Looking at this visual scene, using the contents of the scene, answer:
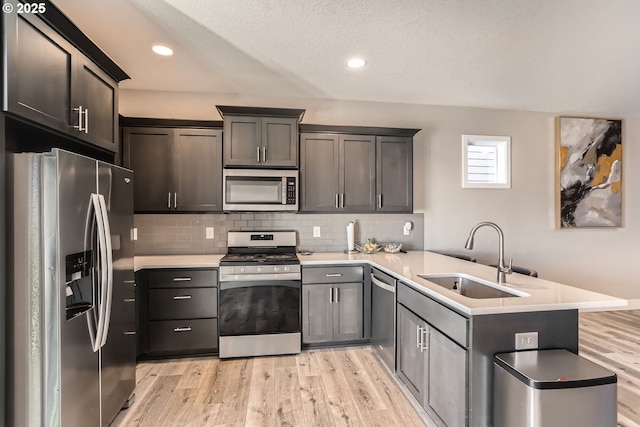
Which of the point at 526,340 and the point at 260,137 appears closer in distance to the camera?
the point at 526,340

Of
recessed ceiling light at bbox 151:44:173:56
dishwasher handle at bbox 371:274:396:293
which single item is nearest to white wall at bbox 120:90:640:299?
recessed ceiling light at bbox 151:44:173:56

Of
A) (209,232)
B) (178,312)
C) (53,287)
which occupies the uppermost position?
(209,232)

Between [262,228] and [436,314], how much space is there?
2.15 m

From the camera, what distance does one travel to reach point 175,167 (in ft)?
10.1

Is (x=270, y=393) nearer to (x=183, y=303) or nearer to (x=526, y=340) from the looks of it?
(x=183, y=303)

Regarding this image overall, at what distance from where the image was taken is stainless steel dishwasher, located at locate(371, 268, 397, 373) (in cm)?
246

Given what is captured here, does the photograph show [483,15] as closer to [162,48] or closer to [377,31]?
[377,31]

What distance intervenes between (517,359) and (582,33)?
8.07 feet

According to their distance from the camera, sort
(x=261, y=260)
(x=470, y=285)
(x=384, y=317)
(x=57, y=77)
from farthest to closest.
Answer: (x=261, y=260)
(x=384, y=317)
(x=470, y=285)
(x=57, y=77)

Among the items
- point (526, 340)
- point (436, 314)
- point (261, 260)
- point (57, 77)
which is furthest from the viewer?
point (261, 260)

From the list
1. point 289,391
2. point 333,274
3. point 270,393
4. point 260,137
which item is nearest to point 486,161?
point 333,274

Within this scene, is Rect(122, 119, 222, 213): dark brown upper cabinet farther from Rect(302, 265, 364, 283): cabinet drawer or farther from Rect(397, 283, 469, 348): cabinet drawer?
Rect(397, 283, 469, 348): cabinet drawer

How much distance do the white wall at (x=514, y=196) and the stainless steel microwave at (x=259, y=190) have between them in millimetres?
921

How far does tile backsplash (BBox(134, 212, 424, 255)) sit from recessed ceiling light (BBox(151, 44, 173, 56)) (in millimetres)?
1576
